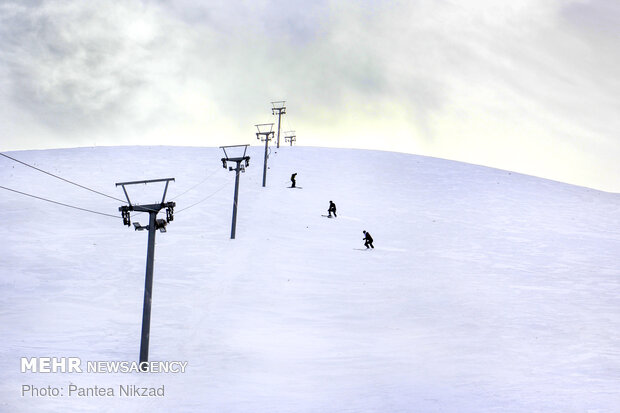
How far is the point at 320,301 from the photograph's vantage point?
62.1 feet

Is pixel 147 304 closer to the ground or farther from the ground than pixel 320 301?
farther from the ground

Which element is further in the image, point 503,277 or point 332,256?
point 332,256

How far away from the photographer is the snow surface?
11312mm

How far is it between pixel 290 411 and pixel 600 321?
1148 cm

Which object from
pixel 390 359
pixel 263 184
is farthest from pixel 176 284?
pixel 263 184

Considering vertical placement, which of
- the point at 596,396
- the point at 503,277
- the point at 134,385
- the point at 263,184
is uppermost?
the point at 263,184

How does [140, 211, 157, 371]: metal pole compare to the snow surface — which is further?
[140, 211, 157, 371]: metal pole

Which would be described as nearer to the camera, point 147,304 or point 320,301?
point 147,304

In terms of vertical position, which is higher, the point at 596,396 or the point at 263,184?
the point at 263,184

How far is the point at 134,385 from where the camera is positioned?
11766mm

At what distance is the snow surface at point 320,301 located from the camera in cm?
1131

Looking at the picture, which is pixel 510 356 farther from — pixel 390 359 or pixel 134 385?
pixel 134 385

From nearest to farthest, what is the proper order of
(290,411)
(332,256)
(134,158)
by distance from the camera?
1. (290,411)
2. (332,256)
3. (134,158)

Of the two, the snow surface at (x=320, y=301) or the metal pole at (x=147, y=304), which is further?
the metal pole at (x=147, y=304)
